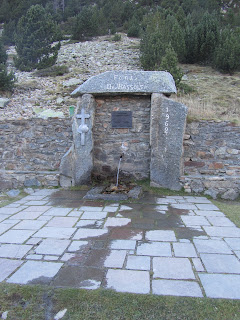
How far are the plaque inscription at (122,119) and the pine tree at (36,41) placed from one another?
12525 mm

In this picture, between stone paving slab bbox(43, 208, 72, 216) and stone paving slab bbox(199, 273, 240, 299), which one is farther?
stone paving slab bbox(43, 208, 72, 216)

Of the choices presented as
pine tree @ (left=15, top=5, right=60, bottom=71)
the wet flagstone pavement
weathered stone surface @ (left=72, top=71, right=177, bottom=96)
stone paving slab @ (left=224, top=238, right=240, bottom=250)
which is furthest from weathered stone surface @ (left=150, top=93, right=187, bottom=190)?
pine tree @ (left=15, top=5, right=60, bottom=71)

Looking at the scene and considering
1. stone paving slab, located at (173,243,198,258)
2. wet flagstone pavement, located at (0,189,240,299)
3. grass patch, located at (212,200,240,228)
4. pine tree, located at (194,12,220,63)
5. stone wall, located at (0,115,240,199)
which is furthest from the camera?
pine tree, located at (194,12,220,63)

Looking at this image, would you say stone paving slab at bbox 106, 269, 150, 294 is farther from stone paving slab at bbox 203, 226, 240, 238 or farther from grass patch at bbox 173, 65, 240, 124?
grass patch at bbox 173, 65, 240, 124

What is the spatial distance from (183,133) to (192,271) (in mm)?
3140

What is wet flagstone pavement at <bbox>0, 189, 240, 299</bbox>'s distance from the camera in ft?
7.21

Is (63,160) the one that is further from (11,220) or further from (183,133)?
(183,133)

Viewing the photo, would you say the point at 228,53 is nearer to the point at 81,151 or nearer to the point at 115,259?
the point at 81,151

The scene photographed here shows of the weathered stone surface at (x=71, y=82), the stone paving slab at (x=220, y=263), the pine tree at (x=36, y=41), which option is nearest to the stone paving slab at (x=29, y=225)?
the stone paving slab at (x=220, y=263)

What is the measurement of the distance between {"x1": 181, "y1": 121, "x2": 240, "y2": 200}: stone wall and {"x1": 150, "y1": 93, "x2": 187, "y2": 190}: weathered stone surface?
307 millimetres

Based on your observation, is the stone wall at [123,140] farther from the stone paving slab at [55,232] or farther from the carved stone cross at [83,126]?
the stone paving slab at [55,232]

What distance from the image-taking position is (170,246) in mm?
2852

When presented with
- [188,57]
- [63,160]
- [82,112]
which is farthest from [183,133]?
[188,57]

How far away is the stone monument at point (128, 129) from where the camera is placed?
5.13 m
